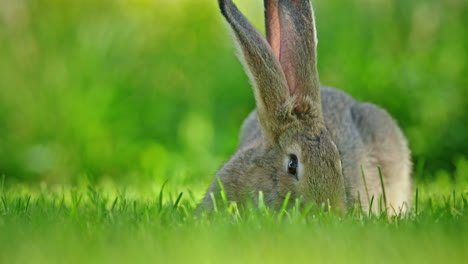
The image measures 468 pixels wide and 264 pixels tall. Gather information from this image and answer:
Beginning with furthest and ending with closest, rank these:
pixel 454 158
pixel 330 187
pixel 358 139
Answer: pixel 454 158, pixel 358 139, pixel 330 187

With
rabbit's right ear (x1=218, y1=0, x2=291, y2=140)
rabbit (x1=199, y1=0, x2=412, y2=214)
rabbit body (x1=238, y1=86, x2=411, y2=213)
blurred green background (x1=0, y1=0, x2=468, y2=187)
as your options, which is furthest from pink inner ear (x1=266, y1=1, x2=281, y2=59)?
blurred green background (x1=0, y1=0, x2=468, y2=187)

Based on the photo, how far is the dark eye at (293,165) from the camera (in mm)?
4047

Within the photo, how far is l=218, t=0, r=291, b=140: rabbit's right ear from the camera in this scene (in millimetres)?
4121

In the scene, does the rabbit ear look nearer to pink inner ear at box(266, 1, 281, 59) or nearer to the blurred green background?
pink inner ear at box(266, 1, 281, 59)

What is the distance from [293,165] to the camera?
4078 millimetres

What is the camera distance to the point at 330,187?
12.6 ft

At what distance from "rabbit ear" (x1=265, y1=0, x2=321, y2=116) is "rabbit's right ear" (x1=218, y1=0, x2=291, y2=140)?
5.3 inches

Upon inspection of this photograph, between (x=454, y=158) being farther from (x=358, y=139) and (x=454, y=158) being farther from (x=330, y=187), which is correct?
(x=330, y=187)

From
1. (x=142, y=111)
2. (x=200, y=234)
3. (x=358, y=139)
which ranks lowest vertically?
(x=200, y=234)

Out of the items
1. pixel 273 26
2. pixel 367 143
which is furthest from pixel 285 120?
pixel 367 143

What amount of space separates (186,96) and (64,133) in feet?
4.90

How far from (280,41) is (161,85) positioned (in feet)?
12.6

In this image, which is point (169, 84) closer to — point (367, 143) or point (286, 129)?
point (367, 143)

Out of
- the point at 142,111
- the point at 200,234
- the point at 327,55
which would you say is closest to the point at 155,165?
the point at 142,111
